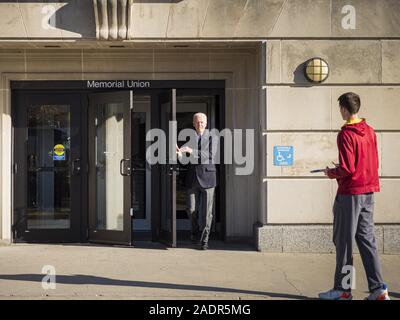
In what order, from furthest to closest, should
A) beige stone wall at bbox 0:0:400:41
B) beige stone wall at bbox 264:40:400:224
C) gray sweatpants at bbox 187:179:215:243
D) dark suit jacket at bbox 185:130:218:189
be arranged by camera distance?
dark suit jacket at bbox 185:130:218:189, gray sweatpants at bbox 187:179:215:243, beige stone wall at bbox 264:40:400:224, beige stone wall at bbox 0:0:400:41

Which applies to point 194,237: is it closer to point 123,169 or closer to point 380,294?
point 123,169

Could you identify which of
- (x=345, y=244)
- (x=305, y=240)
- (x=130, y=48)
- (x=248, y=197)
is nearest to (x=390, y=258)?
(x=305, y=240)

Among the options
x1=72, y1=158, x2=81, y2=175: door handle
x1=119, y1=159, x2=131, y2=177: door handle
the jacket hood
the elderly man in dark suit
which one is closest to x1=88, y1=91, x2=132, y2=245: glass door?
x1=119, y1=159, x2=131, y2=177: door handle

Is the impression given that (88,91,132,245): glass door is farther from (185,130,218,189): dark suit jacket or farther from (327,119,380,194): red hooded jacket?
(327,119,380,194): red hooded jacket

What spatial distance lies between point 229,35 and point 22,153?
12.6 feet

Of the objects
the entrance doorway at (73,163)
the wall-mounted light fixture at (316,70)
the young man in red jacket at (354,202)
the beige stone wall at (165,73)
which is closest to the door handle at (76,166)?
the entrance doorway at (73,163)

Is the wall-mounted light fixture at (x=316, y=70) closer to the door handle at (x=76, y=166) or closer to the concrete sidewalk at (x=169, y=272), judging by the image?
the concrete sidewalk at (x=169, y=272)

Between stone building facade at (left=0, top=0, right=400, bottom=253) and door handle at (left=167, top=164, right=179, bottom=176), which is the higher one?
stone building facade at (left=0, top=0, right=400, bottom=253)

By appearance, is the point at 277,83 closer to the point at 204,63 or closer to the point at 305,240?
the point at 204,63

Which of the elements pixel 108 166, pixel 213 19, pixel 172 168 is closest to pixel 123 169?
pixel 108 166

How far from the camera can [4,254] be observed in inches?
353

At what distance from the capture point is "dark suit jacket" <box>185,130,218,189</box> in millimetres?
9367

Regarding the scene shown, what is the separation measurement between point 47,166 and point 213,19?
358 centimetres

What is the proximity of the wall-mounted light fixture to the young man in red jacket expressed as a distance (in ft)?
9.52
